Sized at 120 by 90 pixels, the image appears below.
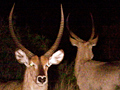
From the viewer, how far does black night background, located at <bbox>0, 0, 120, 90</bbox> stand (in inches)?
389

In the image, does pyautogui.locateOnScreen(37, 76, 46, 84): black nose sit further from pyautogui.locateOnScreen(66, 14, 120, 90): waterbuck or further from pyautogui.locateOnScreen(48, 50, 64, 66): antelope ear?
pyautogui.locateOnScreen(66, 14, 120, 90): waterbuck

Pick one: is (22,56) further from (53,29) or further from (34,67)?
(53,29)

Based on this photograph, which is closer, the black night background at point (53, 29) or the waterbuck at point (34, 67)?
the waterbuck at point (34, 67)

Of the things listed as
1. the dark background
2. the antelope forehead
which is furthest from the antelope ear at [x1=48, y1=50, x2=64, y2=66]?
the dark background

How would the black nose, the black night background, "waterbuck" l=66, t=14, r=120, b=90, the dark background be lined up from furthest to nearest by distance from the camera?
the dark background → the black night background → "waterbuck" l=66, t=14, r=120, b=90 → the black nose

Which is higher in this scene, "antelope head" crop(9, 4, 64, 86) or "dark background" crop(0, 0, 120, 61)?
"dark background" crop(0, 0, 120, 61)

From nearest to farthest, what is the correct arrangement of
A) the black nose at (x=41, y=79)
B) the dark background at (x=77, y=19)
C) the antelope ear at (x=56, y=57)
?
the black nose at (x=41, y=79) < the antelope ear at (x=56, y=57) < the dark background at (x=77, y=19)

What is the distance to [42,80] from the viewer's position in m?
5.20

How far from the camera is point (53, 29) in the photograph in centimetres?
1431

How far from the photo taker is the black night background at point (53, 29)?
9.89m

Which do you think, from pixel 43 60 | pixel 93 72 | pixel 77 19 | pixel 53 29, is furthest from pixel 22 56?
pixel 77 19

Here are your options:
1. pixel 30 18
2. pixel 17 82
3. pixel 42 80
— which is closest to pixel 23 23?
pixel 30 18

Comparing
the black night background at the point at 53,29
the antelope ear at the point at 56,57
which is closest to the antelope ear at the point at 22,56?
the antelope ear at the point at 56,57

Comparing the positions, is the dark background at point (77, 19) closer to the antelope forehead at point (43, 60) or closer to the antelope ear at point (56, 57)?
the antelope ear at point (56, 57)
